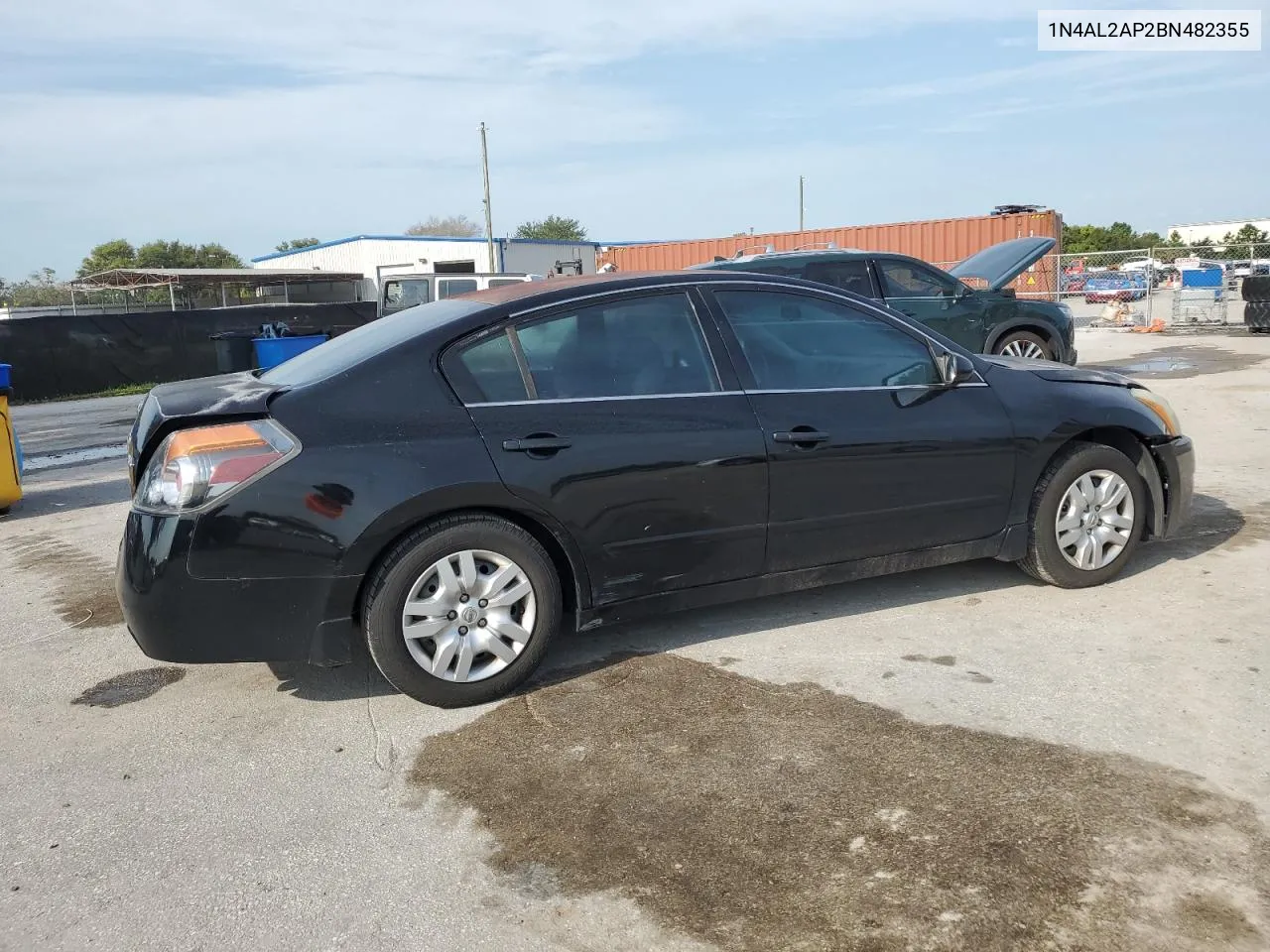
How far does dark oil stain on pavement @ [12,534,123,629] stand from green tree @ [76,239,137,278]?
76.7 m

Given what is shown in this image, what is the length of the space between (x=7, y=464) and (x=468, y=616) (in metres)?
5.89

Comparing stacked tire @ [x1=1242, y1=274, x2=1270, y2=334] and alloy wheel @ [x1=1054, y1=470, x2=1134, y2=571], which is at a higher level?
stacked tire @ [x1=1242, y1=274, x2=1270, y2=334]

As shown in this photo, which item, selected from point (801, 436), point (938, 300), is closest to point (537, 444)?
point (801, 436)

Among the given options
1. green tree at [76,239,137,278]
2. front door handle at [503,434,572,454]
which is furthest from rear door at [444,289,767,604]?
green tree at [76,239,137,278]

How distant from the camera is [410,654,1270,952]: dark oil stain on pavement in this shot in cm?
250

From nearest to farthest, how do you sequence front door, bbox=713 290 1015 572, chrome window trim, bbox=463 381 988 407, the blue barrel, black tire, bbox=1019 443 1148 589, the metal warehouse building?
chrome window trim, bbox=463 381 988 407 < front door, bbox=713 290 1015 572 < black tire, bbox=1019 443 1148 589 < the blue barrel < the metal warehouse building

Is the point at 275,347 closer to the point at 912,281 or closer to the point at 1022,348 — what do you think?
the point at 912,281

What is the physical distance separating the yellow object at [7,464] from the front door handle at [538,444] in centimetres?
583

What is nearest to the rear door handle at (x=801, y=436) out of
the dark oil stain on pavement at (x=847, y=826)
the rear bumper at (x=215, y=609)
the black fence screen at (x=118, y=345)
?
the dark oil stain on pavement at (x=847, y=826)

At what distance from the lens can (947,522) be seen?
180 inches

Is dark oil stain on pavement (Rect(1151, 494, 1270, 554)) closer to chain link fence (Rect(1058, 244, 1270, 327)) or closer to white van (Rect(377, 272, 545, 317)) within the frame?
white van (Rect(377, 272, 545, 317))

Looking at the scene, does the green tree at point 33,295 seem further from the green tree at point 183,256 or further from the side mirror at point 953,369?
the side mirror at point 953,369

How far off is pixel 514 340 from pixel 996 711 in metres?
2.21

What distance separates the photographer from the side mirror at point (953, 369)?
4.59 m
